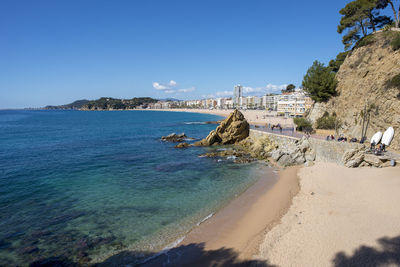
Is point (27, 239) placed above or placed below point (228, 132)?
below

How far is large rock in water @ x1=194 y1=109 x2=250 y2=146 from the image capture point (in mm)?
32562

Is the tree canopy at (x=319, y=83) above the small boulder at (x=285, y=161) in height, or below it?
above

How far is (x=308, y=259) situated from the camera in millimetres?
7625

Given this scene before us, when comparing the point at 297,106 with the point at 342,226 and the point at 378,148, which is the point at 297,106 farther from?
the point at 342,226

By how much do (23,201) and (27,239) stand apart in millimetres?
5295

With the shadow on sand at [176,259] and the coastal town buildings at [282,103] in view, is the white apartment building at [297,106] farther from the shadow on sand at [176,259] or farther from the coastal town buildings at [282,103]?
the shadow on sand at [176,259]

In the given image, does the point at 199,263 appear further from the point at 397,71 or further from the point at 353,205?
the point at 397,71

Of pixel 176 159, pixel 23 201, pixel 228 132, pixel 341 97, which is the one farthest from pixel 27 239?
pixel 341 97

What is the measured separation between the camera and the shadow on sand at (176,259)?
800 centimetres

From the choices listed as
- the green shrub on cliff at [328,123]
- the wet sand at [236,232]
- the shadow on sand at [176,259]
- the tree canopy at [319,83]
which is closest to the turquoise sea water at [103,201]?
the shadow on sand at [176,259]

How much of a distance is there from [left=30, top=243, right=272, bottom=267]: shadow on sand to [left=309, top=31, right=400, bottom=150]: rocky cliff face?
17.6m

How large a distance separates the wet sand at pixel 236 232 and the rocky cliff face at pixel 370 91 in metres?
11.4

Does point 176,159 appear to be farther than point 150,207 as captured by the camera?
Yes

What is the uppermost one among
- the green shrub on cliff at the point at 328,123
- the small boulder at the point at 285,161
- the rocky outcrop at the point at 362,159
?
the green shrub on cliff at the point at 328,123
